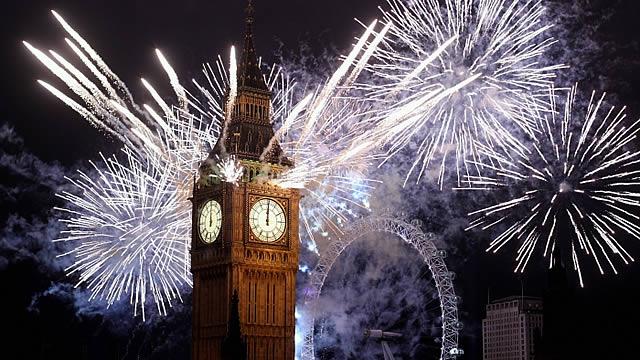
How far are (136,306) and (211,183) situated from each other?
18662 mm

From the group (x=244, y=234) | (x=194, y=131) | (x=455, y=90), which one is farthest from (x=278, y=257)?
(x=455, y=90)

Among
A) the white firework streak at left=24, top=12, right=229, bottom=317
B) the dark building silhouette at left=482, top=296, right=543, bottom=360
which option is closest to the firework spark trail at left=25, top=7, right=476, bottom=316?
the white firework streak at left=24, top=12, right=229, bottom=317

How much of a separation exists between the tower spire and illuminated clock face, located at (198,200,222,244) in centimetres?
629

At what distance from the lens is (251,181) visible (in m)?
85.4

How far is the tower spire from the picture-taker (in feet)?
288

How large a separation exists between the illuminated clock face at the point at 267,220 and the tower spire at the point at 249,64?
6.23 m

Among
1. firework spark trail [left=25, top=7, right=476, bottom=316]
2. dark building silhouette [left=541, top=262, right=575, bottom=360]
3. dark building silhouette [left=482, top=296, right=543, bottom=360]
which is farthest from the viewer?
dark building silhouette [left=482, top=296, right=543, bottom=360]

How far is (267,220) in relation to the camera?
8588 cm

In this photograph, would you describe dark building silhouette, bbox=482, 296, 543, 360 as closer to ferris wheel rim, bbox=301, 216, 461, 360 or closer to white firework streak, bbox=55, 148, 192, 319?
ferris wheel rim, bbox=301, 216, 461, 360

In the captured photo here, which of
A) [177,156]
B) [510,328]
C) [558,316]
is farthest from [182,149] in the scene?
[510,328]

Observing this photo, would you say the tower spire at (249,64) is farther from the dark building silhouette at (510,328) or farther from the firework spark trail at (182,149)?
the dark building silhouette at (510,328)

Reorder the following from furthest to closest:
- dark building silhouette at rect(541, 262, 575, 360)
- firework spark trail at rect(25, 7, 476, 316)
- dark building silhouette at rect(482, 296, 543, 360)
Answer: dark building silhouette at rect(482, 296, 543, 360)
firework spark trail at rect(25, 7, 476, 316)
dark building silhouette at rect(541, 262, 575, 360)

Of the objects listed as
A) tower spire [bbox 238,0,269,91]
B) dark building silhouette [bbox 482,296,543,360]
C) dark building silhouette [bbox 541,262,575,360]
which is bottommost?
dark building silhouette [bbox 541,262,575,360]

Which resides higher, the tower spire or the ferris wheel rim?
the tower spire
